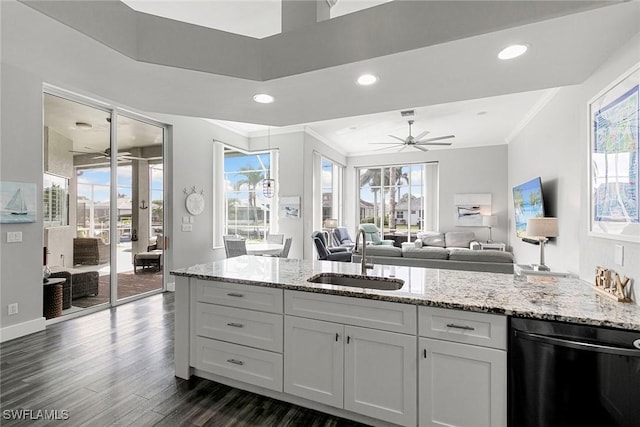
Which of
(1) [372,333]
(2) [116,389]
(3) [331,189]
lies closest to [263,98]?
(1) [372,333]

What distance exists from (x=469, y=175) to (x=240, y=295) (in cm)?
766

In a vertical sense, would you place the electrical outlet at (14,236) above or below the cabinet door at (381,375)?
above

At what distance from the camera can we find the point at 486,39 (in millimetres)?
1642

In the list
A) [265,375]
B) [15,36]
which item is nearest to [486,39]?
[265,375]

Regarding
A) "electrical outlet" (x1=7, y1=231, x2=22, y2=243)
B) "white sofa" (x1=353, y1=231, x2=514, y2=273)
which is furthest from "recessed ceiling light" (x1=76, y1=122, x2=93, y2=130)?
"white sofa" (x1=353, y1=231, x2=514, y2=273)

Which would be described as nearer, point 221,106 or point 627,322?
point 627,322

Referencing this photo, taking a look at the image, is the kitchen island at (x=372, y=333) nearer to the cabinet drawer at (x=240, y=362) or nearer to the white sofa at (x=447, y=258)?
the cabinet drawer at (x=240, y=362)

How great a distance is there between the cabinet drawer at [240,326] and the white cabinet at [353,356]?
104 millimetres

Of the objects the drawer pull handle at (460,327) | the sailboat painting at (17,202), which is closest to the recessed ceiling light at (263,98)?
the drawer pull handle at (460,327)

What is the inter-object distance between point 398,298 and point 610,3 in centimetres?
176

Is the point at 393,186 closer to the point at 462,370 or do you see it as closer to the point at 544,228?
the point at 544,228

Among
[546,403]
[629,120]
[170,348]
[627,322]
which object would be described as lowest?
[170,348]

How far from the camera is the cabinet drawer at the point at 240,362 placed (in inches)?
81.3

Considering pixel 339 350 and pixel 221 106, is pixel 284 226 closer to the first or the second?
pixel 221 106
